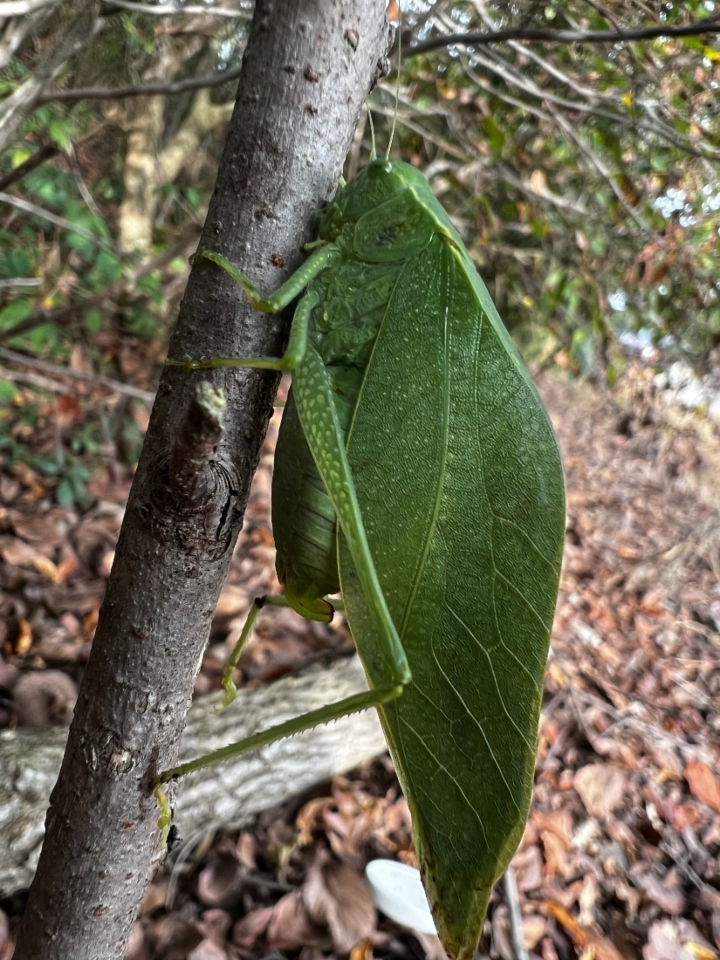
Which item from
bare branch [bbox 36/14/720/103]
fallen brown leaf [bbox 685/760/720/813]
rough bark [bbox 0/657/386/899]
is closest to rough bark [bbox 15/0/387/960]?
rough bark [bbox 0/657/386/899]

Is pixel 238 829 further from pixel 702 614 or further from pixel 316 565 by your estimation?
pixel 702 614

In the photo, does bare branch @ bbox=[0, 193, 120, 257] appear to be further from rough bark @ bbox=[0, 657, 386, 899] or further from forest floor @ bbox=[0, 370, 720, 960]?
rough bark @ bbox=[0, 657, 386, 899]

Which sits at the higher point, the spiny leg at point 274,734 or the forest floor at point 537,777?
the spiny leg at point 274,734

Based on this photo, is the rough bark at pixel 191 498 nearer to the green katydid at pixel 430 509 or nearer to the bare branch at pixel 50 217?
the green katydid at pixel 430 509

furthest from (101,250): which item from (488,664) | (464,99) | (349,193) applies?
(488,664)

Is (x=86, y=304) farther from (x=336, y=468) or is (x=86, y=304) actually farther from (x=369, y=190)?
(x=336, y=468)

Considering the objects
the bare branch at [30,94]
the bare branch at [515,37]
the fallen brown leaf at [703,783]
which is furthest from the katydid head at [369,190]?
the fallen brown leaf at [703,783]
